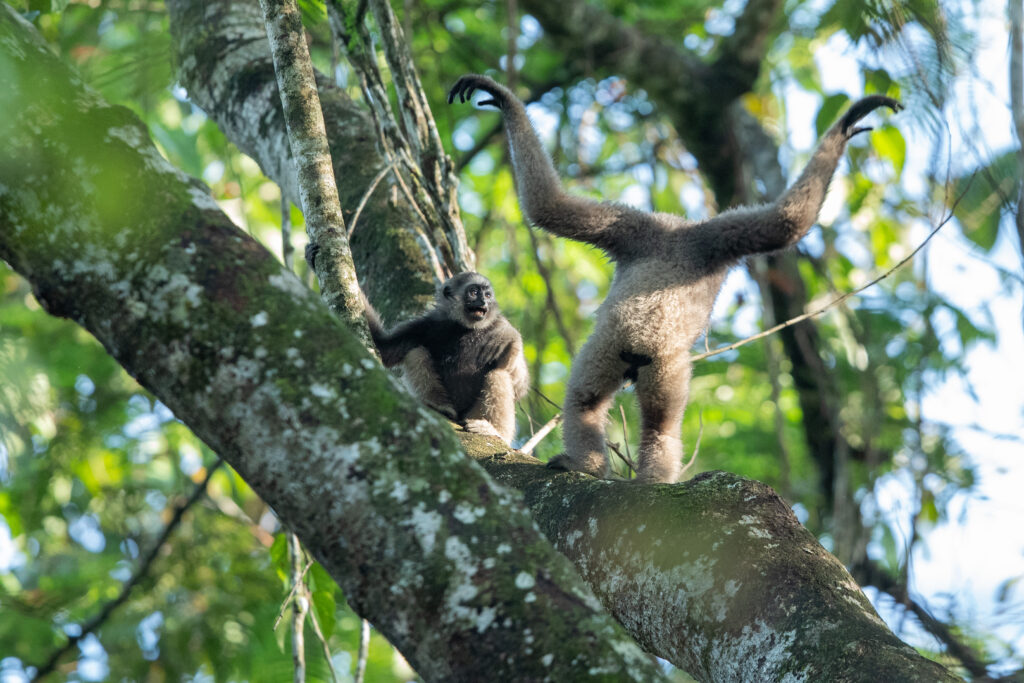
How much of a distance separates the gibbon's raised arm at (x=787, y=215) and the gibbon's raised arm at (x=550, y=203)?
1.31ft

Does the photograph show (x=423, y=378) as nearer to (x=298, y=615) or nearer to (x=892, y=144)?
(x=298, y=615)

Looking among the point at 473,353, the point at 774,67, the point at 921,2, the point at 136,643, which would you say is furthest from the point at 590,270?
the point at 921,2

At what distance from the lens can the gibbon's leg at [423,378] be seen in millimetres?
5898

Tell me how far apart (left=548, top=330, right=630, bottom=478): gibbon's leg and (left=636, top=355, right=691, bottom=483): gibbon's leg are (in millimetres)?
174

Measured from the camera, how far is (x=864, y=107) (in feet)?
16.6

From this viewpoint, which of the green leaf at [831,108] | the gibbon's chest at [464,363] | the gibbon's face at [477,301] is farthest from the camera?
the green leaf at [831,108]

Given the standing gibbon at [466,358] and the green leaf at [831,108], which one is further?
the green leaf at [831,108]

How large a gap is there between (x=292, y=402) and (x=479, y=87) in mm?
3569

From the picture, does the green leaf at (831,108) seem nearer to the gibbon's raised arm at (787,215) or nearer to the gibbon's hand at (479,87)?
the gibbon's raised arm at (787,215)

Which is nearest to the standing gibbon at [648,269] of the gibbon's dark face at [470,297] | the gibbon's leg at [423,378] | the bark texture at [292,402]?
the gibbon's dark face at [470,297]

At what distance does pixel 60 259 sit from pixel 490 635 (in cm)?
134

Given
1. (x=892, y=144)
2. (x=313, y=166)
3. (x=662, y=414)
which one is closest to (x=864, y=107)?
(x=662, y=414)

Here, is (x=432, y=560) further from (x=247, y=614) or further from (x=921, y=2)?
(x=247, y=614)

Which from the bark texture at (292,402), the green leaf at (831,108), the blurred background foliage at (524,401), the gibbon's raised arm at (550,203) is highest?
the bark texture at (292,402)
